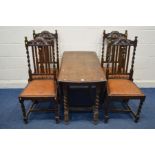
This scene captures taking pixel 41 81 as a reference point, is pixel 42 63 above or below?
above

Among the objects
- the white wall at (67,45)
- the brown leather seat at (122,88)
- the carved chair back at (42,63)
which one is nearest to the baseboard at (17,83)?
the white wall at (67,45)

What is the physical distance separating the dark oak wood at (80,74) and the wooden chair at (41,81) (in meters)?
0.19

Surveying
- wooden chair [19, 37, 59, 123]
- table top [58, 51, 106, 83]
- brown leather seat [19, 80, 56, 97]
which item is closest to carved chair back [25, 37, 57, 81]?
wooden chair [19, 37, 59, 123]

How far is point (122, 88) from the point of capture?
2.40 meters

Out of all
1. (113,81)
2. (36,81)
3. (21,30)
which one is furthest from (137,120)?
(21,30)

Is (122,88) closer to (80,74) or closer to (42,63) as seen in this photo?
(80,74)

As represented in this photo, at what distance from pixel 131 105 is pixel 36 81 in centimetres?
157

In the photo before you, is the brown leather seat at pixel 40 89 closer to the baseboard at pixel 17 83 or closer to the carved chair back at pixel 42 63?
the carved chair back at pixel 42 63

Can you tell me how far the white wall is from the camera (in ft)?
9.91

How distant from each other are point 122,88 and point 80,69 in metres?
0.62

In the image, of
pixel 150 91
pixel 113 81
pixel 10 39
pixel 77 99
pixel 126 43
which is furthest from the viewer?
pixel 150 91

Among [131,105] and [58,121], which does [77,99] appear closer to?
[58,121]

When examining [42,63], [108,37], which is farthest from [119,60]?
[42,63]
